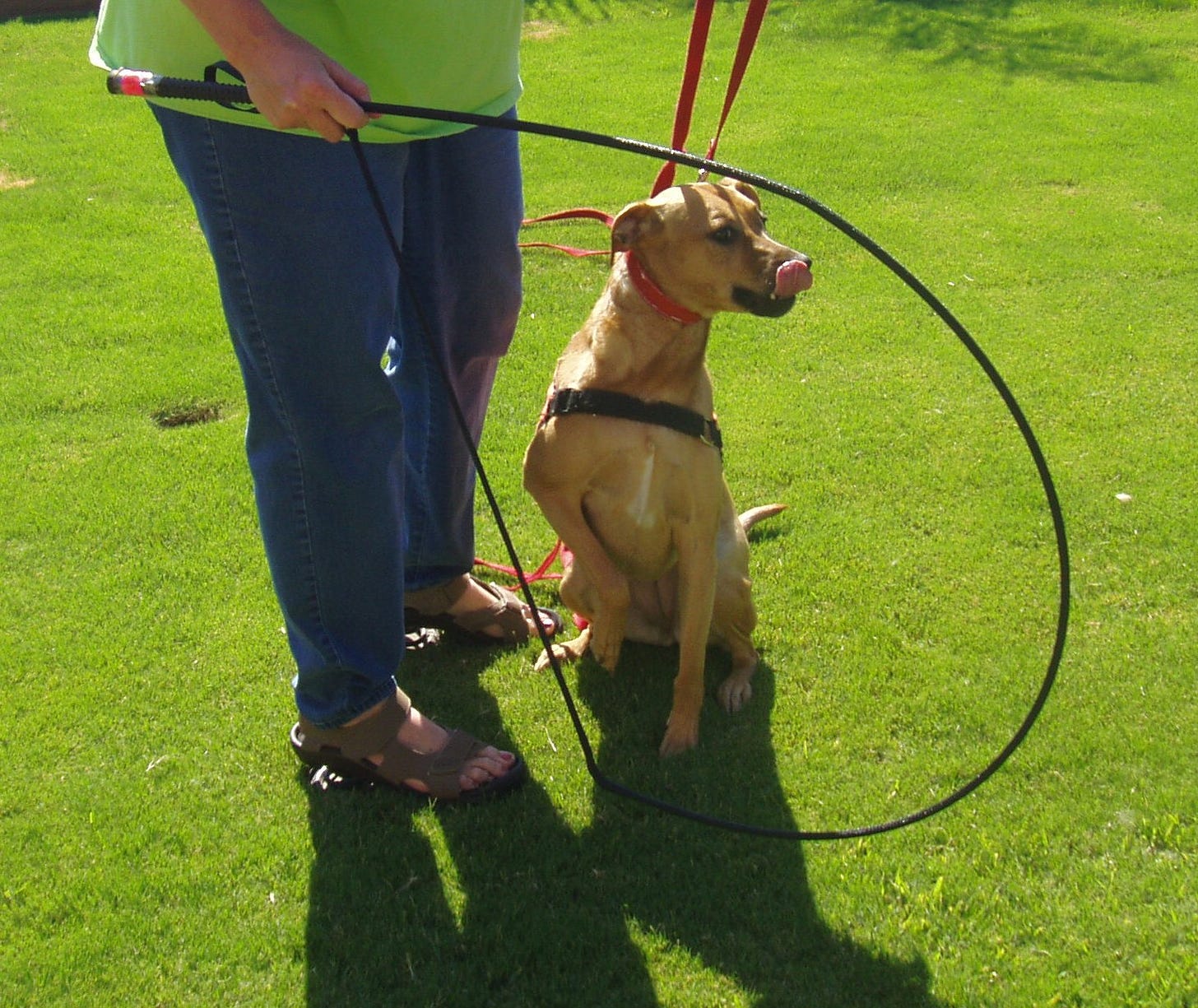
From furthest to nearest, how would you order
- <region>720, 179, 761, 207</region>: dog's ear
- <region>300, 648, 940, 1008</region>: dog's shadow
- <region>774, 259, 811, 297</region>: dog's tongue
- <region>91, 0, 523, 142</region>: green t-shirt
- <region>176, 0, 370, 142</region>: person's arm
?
<region>720, 179, 761, 207</region>: dog's ear
<region>774, 259, 811, 297</region>: dog's tongue
<region>300, 648, 940, 1008</region>: dog's shadow
<region>91, 0, 523, 142</region>: green t-shirt
<region>176, 0, 370, 142</region>: person's arm

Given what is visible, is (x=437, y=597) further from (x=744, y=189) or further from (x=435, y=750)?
(x=744, y=189)

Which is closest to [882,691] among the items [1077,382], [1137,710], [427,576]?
[1137,710]

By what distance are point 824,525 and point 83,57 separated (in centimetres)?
1107

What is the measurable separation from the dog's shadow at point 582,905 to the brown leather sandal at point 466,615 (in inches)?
26.0

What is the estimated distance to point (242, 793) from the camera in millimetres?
3113

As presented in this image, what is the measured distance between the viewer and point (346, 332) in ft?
8.43

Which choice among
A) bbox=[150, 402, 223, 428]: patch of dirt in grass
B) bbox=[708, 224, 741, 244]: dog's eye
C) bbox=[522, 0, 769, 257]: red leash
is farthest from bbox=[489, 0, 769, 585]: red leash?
bbox=[150, 402, 223, 428]: patch of dirt in grass

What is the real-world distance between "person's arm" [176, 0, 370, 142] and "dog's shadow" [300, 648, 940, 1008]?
173 cm

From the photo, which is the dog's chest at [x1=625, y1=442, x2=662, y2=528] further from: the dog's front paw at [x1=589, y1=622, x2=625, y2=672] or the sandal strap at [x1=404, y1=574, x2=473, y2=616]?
the sandal strap at [x1=404, y1=574, x2=473, y2=616]

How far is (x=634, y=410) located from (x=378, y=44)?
3.83ft

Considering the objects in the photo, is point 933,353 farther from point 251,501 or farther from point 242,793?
point 242,793

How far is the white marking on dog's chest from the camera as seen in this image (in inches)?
128

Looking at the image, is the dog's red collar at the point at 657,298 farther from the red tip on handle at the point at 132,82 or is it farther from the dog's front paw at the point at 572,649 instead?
the red tip on handle at the point at 132,82

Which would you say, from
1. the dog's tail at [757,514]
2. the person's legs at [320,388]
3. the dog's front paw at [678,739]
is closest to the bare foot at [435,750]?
the person's legs at [320,388]
